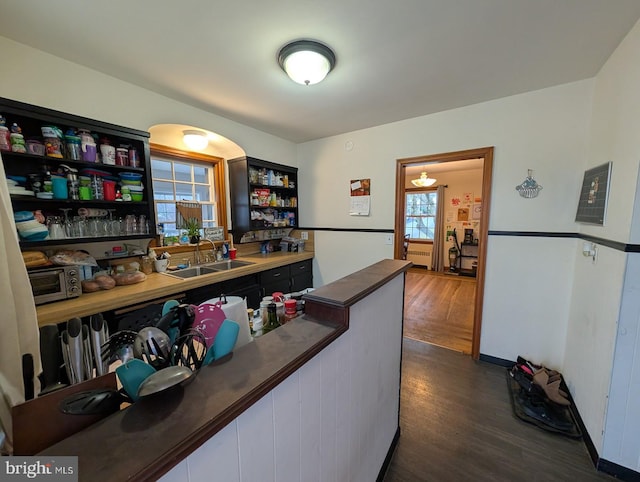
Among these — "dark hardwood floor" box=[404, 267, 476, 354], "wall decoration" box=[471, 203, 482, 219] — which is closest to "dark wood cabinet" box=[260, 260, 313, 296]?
"dark hardwood floor" box=[404, 267, 476, 354]

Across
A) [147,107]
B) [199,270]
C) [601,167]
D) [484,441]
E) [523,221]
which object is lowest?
[484,441]

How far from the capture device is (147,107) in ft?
7.07

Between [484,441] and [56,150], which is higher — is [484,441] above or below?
below

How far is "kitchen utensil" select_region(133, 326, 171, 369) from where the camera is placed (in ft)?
1.98

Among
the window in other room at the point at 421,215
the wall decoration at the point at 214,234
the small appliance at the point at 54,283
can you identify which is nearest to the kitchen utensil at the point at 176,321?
the small appliance at the point at 54,283

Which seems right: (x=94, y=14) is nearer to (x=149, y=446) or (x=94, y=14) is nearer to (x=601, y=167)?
(x=149, y=446)

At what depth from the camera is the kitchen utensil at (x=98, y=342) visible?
0.71 m

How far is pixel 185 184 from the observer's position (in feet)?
9.39

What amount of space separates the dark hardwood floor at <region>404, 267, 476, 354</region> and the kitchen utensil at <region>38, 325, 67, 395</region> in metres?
2.94

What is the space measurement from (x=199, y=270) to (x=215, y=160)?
1.36m

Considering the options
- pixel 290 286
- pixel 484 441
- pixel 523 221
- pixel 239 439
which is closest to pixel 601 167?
pixel 523 221

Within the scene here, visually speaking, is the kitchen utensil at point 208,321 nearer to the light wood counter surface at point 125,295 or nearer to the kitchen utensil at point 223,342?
the kitchen utensil at point 223,342

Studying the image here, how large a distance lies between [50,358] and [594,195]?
290 cm

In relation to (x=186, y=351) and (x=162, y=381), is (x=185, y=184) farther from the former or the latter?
(x=162, y=381)
